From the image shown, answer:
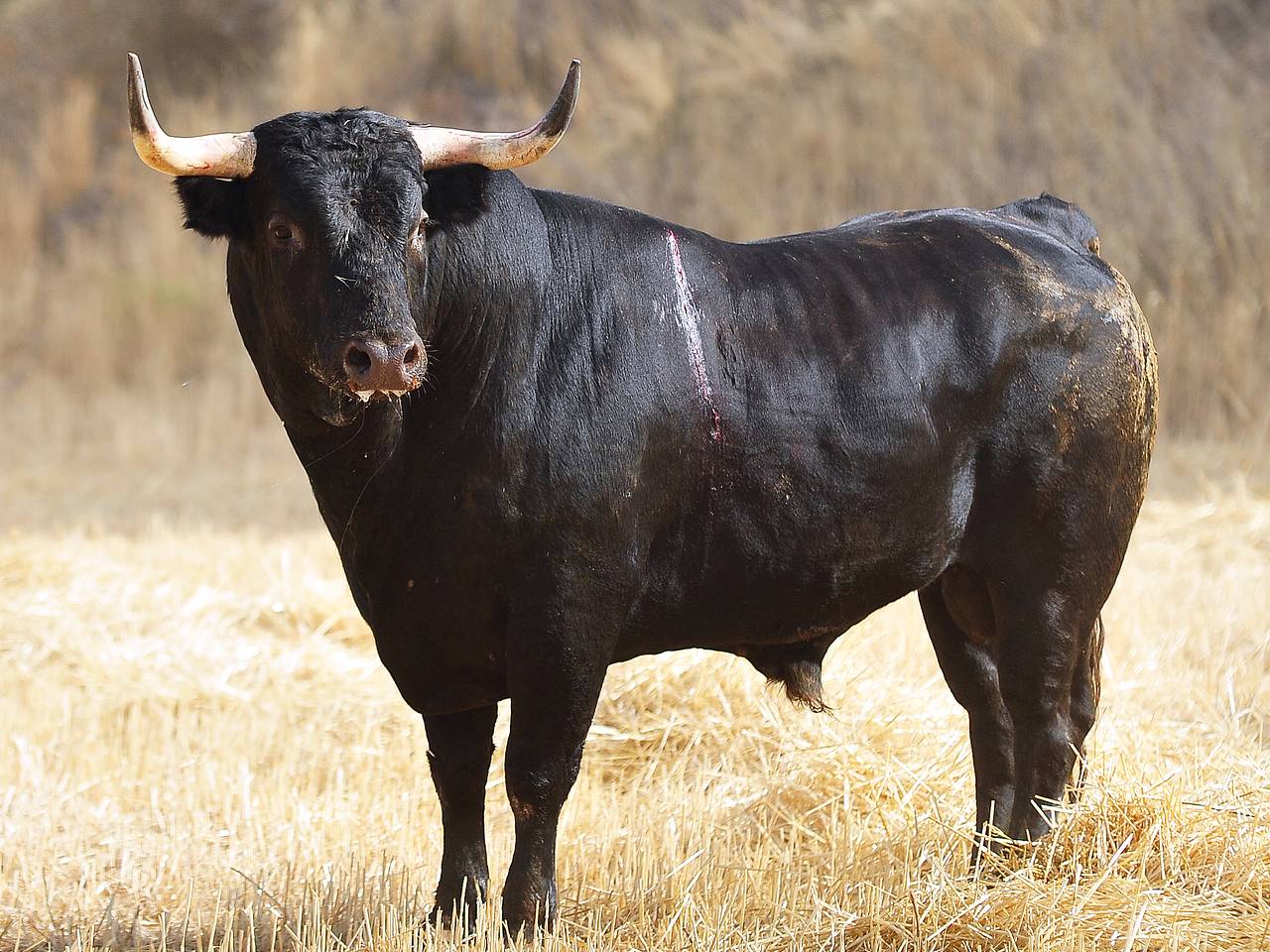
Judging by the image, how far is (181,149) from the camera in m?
4.11

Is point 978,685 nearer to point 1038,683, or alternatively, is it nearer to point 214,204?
point 1038,683

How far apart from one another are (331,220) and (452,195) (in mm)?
406

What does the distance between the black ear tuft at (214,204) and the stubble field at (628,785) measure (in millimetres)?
1909

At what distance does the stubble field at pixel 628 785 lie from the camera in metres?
4.50

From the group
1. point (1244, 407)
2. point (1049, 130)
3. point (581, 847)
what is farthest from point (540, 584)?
point (1049, 130)

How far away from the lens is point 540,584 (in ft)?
14.0

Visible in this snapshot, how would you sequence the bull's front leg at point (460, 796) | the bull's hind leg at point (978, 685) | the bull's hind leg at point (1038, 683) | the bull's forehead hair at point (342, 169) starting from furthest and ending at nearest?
the bull's hind leg at point (978, 685)
the bull's hind leg at point (1038, 683)
the bull's front leg at point (460, 796)
the bull's forehead hair at point (342, 169)

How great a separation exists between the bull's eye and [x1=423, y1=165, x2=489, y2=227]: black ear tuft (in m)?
0.38

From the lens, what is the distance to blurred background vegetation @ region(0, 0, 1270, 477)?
15164 millimetres

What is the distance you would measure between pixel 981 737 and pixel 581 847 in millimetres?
1410

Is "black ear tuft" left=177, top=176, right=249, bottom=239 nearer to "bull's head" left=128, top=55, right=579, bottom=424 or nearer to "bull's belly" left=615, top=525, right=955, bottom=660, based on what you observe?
"bull's head" left=128, top=55, right=579, bottom=424

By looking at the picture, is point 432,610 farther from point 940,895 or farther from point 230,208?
point 940,895

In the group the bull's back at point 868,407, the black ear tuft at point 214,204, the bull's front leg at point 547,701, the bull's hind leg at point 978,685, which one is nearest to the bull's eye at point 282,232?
the black ear tuft at point 214,204

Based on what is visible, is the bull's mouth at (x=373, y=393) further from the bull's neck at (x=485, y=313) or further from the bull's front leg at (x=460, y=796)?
Answer: the bull's front leg at (x=460, y=796)
